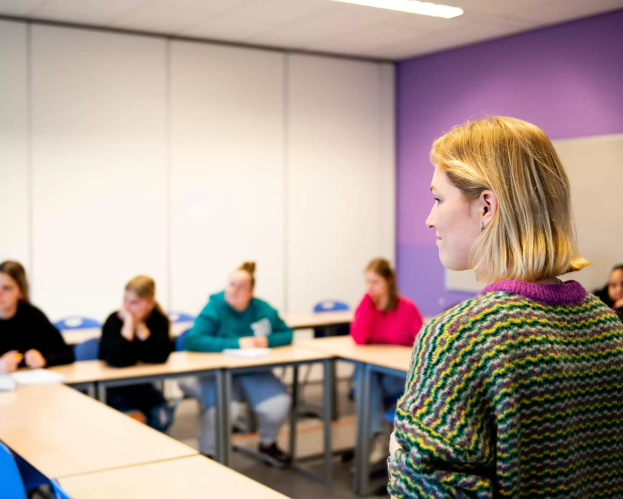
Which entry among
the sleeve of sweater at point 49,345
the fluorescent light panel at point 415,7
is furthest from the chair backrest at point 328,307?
the sleeve of sweater at point 49,345

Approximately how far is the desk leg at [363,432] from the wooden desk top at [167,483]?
2.03 m

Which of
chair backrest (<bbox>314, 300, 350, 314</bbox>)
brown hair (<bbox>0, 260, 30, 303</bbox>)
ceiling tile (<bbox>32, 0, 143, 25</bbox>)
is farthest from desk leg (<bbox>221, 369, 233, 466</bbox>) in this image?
ceiling tile (<bbox>32, 0, 143, 25</bbox>)

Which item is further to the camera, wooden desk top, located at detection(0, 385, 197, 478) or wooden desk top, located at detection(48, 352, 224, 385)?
wooden desk top, located at detection(48, 352, 224, 385)

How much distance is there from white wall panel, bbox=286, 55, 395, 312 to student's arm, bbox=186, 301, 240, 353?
235 centimetres

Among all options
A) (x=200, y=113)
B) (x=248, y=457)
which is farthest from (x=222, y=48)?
(x=248, y=457)

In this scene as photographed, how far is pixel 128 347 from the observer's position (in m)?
4.14

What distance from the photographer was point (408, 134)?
300 inches

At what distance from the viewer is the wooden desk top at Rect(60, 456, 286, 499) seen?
2.17m

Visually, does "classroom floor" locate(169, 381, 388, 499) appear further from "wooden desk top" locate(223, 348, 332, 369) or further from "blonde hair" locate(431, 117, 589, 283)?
"blonde hair" locate(431, 117, 589, 283)

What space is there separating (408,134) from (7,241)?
12.7 feet

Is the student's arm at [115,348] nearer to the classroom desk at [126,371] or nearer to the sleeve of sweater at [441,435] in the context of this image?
the classroom desk at [126,371]

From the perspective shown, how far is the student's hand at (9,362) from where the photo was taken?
12.6ft

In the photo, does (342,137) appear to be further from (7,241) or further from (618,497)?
(618,497)

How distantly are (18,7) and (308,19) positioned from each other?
2095 mm
